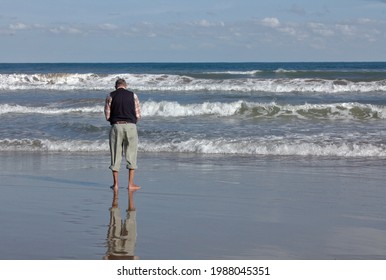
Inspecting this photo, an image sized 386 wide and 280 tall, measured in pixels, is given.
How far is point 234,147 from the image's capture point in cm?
1391

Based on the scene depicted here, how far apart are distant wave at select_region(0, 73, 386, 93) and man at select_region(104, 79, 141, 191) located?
75.3 ft

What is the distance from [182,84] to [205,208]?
28.8m

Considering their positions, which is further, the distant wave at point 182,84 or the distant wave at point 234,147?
the distant wave at point 182,84

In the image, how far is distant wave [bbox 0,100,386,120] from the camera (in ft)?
66.4

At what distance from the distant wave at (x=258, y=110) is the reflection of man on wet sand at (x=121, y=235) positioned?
12184mm

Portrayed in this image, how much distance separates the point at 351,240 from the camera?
6820mm

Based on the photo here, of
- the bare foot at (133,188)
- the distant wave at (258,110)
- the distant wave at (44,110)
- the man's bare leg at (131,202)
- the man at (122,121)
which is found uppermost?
the man at (122,121)

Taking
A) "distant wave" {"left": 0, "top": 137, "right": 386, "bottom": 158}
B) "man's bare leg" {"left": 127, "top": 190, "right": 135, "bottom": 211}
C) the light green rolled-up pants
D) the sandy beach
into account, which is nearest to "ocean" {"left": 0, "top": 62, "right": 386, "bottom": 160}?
"distant wave" {"left": 0, "top": 137, "right": 386, "bottom": 158}

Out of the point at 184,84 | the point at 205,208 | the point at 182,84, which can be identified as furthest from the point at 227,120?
the point at 182,84

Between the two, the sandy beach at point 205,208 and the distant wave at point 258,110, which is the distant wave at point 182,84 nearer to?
the distant wave at point 258,110

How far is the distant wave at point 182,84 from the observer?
107ft

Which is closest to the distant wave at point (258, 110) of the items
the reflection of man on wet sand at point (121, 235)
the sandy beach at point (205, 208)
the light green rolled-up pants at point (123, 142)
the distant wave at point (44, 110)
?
the distant wave at point (44, 110)

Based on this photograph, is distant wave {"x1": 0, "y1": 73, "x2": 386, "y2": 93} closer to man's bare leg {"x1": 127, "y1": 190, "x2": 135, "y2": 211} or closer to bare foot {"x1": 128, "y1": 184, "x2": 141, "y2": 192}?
bare foot {"x1": 128, "y1": 184, "x2": 141, "y2": 192}
